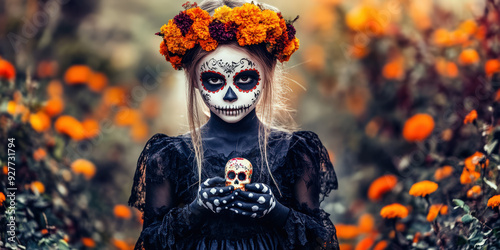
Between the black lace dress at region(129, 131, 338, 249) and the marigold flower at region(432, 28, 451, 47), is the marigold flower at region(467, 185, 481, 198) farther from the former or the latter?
the marigold flower at region(432, 28, 451, 47)

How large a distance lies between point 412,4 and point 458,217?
1.60m

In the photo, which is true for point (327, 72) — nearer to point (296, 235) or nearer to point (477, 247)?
point (477, 247)

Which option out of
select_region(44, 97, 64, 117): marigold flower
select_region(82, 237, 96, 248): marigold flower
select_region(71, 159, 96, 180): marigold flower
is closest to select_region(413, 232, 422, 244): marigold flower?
select_region(82, 237, 96, 248): marigold flower

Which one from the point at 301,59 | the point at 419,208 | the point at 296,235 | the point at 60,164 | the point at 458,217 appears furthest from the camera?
the point at 301,59

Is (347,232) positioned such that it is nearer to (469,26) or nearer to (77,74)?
(469,26)

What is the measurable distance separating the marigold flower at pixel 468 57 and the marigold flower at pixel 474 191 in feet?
3.61

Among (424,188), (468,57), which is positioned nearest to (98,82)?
(424,188)

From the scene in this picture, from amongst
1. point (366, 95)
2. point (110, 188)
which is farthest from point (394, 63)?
point (110, 188)

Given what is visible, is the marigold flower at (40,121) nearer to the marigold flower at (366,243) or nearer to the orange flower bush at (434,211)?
the marigold flower at (366,243)

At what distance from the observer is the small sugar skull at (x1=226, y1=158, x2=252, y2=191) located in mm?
2591

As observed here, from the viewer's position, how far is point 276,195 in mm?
2766

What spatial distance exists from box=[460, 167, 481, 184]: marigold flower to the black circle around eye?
138cm

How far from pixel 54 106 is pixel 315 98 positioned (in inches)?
65.7

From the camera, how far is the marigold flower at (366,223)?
4.35 metres
